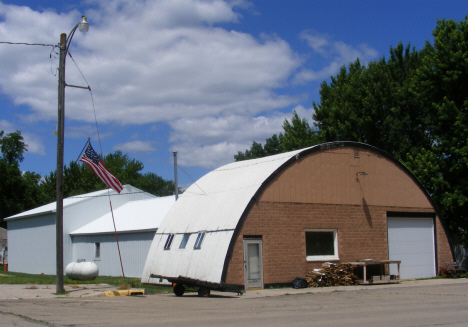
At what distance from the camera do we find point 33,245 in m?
43.7

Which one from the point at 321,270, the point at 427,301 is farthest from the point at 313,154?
the point at 427,301

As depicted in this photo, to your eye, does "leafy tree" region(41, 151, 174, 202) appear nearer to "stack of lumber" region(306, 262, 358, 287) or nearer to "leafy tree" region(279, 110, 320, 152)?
"leafy tree" region(279, 110, 320, 152)

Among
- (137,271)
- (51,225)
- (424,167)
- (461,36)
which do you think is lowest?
(137,271)

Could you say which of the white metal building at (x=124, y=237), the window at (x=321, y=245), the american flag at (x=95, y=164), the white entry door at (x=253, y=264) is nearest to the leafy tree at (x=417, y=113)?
the window at (x=321, y=245)

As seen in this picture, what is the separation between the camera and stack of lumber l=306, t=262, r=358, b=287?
22.3 meters

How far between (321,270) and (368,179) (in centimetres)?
564

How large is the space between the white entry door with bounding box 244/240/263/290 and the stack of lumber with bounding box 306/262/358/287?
2190 millimetres

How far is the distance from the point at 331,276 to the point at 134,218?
59.8ft

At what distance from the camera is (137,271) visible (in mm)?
33188

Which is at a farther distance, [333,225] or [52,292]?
[333,225]

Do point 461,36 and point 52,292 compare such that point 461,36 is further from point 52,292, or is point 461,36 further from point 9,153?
point 9,153

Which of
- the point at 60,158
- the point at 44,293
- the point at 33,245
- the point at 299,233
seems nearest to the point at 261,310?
the point at 299,233

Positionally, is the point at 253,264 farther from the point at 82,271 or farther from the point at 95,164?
the point at 82,271

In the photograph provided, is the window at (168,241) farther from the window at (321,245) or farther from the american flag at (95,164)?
the window at (321,245)
